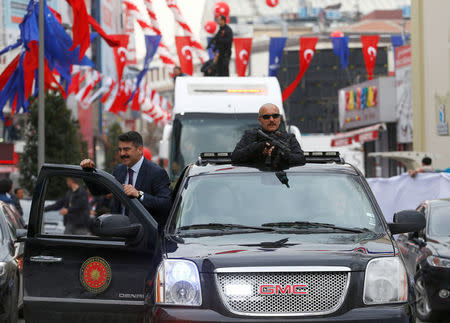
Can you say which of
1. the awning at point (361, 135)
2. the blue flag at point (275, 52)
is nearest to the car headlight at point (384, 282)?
the blue flag at point (275, 52)

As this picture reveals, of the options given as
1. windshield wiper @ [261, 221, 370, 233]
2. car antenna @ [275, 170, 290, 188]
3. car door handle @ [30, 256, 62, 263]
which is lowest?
car door handle @ [30, 256, 62, 263]

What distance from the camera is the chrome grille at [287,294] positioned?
19.4 feet

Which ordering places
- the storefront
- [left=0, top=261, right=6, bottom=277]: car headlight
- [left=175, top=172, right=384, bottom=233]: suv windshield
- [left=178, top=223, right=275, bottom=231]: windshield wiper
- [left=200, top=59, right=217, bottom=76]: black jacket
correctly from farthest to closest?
the storefront
[left=200, top=59, right=217, bottom=76]: black jacket
[left=0, top=261, right=6, bottom=277]: car headlight
[left=175, top=172, right=384, bottom=233]: suv windshield
[left=178, top=223, right=275, bottom=231]: windshield wiper

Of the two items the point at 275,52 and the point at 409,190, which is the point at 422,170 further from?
the point at 275,52

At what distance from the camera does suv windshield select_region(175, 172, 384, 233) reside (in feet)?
22.5

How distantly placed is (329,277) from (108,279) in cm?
206

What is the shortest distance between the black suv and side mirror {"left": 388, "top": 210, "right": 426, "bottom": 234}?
0.04ft

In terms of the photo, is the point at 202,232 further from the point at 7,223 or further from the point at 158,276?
the point at 7,223

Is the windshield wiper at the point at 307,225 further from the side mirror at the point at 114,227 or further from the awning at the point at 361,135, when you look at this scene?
the awning at the point at 361,135

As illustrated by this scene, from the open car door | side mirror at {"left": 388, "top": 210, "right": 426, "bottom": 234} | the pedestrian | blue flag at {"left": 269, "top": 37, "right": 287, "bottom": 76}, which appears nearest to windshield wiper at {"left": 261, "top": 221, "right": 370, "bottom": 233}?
side mirror at {"left": 388, "top": 210, "right": 426, "bottom": 234}

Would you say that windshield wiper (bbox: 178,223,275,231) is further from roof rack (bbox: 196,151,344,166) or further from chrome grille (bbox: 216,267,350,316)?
roof rack (bbox: 196,151,344,166)

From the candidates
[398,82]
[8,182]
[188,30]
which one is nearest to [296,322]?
[8,182]

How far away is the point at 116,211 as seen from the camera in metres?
8.53

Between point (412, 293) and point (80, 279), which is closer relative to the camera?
point (412, 293)
